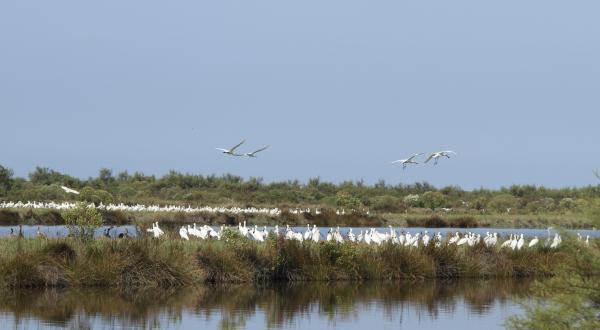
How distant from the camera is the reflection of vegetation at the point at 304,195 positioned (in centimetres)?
5975

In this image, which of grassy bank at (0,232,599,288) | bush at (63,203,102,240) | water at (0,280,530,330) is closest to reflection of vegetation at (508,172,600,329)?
water at (0,280,530,330)

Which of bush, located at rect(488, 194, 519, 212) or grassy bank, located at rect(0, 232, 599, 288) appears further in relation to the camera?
bush, located at rect(488, 194, 519, 212)

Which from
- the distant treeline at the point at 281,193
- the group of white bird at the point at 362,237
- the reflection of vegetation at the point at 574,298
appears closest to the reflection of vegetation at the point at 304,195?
the distant treeline at the point at 281,193

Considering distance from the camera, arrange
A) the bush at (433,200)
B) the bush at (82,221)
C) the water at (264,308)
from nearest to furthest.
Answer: the water at (264,308) < the bush at (82,221) < the bush at (433,200)

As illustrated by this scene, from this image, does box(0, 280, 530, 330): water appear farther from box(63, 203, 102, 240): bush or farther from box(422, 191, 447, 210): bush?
box(422, 191, 447, 210): bush

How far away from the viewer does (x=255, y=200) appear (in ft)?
228

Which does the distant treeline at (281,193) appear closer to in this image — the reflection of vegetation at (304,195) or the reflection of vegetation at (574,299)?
the reflection of vegetation at (304,195)

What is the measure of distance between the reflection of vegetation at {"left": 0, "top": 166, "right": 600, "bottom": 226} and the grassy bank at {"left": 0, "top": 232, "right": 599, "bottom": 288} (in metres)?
24.2

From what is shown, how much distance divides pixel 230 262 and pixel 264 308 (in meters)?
3.93

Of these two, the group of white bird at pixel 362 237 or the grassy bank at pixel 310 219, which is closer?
the group of white bird at pixel 362 237

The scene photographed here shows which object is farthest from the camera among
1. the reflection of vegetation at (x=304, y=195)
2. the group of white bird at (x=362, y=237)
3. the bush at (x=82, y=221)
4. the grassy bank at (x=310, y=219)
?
the reflection of vegetation at (x=304, y=195)

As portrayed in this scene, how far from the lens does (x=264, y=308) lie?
65.9 ft

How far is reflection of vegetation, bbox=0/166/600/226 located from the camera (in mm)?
59750

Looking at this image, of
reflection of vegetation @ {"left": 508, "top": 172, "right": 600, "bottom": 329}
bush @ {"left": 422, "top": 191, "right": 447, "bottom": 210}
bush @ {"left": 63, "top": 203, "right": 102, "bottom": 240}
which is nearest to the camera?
reflection of vegetation @ {"left": 508, "top": 172, "right": 600, "bottom": 329}
